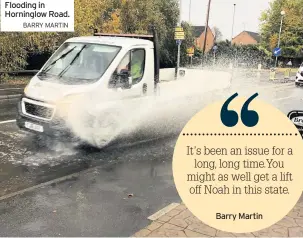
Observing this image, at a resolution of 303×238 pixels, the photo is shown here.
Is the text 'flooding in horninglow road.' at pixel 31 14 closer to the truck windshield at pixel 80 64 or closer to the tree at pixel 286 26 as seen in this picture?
the truck windshield at pixel 80 64

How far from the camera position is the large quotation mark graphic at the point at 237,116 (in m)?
2.93

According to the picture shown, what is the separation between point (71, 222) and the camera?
456 cm

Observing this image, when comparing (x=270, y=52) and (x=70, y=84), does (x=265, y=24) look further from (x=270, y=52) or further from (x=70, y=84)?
(x=70, y=84)

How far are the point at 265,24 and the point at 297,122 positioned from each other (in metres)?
50.9

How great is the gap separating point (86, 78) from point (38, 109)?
112cm

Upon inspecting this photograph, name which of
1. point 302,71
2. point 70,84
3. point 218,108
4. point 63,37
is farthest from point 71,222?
point 302,71

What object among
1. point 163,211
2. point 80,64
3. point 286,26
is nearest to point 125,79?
point 80,64

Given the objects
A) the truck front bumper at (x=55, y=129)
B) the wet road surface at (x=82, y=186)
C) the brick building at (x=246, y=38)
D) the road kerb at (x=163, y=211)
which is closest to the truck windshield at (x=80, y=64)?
the truck front bumper at (x=55, y=129)

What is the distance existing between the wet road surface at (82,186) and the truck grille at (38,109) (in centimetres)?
70

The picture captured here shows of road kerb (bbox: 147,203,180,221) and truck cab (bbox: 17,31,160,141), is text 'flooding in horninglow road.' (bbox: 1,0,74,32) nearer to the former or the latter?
truck cab (bbox: 17,31,160,141)

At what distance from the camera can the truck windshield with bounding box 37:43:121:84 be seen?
7.71 meters

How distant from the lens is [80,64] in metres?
8.00

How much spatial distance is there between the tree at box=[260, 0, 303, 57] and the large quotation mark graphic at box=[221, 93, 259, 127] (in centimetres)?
3589

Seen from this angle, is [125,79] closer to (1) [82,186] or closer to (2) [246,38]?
(1) [82,186]
